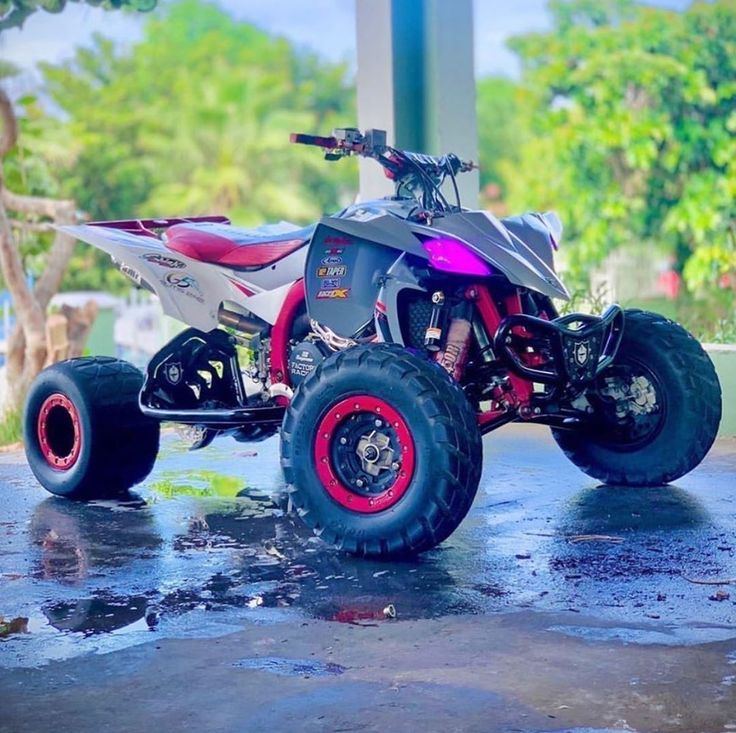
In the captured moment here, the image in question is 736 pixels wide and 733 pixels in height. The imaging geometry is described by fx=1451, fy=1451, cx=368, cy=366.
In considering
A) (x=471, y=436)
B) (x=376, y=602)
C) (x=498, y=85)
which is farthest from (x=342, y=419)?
(x=498, y=85)

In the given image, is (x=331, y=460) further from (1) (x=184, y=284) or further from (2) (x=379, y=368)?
(1) (x=184, y=284)

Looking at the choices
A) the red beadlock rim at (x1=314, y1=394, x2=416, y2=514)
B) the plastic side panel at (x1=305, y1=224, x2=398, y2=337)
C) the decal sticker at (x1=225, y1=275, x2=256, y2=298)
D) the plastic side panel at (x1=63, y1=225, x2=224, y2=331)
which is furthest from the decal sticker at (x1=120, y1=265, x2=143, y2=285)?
the red beadlock rim at (x1=314, y1=394, x2=416, y2=514)

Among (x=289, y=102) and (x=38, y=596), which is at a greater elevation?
(x=289, y=102)

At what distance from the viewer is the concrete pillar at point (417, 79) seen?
30.2 ft

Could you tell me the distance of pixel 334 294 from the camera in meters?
6.14

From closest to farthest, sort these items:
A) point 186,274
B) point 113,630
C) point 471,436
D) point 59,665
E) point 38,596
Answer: point 59,665, point 113,630, point 38,596, point 471,436, point 186,274

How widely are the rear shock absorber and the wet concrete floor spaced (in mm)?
Result: 691

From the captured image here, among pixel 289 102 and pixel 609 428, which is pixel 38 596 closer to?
pixel 609 428

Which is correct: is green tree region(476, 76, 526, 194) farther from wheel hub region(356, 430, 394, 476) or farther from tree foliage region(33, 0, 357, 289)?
wheel hub region(356, 430, 394, 476)

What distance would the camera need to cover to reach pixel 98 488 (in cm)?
699

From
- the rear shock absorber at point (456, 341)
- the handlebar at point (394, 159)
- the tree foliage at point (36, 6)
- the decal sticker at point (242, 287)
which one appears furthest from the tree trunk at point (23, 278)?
the rear shock absorber at point (456, 341)

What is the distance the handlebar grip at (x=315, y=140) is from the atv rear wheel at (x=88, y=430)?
1.74 metres

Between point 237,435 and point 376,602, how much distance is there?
2.15 m

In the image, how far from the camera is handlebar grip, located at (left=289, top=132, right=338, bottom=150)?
19.4 feet
